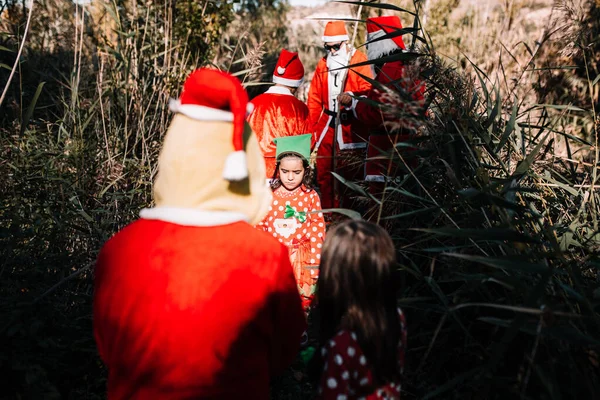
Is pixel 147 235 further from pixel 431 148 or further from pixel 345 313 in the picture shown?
pixel 431 148

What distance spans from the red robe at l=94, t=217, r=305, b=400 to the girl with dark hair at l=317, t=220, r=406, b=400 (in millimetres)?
164

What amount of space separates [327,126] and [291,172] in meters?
1.48

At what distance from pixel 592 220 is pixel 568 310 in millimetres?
970

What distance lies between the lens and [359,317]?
1.66 metres

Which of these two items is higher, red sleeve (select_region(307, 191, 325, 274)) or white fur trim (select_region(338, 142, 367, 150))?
white fur trim (select_region(338, 142, 367, 150))

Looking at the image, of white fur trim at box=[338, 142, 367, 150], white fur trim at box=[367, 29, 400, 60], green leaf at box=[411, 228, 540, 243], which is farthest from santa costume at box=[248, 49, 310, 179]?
green leaf at box=[411, 228, 540, 243]

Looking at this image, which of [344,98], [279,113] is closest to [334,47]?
[279,113]

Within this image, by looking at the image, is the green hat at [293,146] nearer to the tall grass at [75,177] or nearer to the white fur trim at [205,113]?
the tall grass at [75,177]

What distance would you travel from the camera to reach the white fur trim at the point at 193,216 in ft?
4.95

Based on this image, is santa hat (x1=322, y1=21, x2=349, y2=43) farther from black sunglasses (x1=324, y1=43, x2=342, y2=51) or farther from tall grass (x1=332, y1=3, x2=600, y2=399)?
tall grass (x1=332, y1=3, x2=600, y2=399)

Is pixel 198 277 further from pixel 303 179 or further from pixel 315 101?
pixel 315 101

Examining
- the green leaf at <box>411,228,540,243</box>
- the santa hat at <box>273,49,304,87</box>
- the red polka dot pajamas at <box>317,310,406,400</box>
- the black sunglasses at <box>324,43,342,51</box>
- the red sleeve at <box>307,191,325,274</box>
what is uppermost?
the black sunglasses at <box>324,43,342,51</box>

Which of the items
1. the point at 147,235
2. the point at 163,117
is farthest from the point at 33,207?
the point at 147,235

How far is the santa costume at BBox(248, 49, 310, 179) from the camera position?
4.92m
